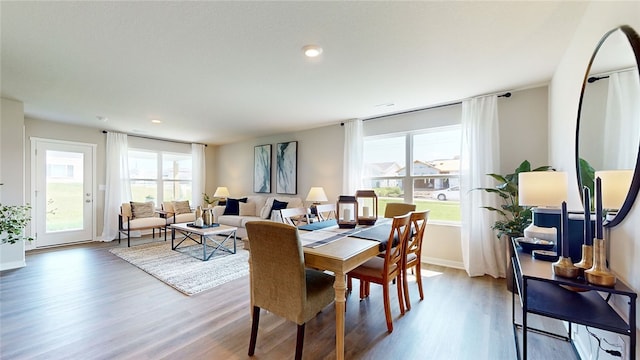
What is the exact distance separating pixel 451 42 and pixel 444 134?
6.66 ft

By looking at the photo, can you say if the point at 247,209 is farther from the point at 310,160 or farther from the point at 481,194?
the point at 481,194

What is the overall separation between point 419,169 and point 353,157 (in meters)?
1.14

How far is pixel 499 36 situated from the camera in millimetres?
2008

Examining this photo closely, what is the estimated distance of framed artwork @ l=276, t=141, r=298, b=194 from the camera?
5.55 m

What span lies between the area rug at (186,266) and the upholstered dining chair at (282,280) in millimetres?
1524

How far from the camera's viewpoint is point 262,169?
6.15 meters

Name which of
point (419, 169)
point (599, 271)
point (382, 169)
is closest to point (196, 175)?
point (382, 169)

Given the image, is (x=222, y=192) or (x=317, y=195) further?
(x=222, y=192)

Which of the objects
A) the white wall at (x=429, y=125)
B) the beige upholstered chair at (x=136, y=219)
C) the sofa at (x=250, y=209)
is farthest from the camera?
the sofa at (x=250, y=209)

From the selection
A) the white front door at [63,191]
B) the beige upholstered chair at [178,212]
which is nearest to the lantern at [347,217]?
the beige upholstered chair at [178,212]

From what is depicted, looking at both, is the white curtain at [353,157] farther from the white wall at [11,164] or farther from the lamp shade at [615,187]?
the white wall at [11,164]

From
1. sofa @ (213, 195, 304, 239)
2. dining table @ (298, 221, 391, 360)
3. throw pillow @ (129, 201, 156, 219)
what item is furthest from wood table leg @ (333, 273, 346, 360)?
throw pillow @ (129, 201, 156, 219)

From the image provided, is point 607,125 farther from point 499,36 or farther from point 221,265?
point 221,265

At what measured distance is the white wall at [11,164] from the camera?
11.5 feet
